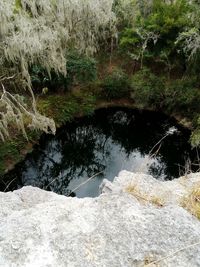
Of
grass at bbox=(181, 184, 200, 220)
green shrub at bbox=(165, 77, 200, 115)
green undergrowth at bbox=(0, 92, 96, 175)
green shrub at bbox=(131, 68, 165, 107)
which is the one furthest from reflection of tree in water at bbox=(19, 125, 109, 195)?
grass at bbox=(181, 184, 200, 220)

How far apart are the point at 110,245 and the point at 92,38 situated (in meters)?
14.1

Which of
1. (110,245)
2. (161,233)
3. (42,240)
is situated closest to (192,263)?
(161,233)

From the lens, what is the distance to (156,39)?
15.8m

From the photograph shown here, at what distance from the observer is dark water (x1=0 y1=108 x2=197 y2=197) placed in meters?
12.2

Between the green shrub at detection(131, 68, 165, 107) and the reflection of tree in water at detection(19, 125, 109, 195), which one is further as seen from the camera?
the green shrub at detection(131, 68, 165, 107)

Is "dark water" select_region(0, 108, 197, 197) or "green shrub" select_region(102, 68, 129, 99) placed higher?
"green shrub" select_region(102, 68, 129, 99)

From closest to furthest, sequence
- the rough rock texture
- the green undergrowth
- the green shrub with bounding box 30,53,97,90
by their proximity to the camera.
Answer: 1. the rough rock texture
2. the green undergrowth
3. the green shrub with bounding box 30,53,97,90

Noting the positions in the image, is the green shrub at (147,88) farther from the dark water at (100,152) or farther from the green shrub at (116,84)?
the dark water at (100,152)

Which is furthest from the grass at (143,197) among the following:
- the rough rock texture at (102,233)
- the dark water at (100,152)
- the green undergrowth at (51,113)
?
the green undergrowth at (51,113)

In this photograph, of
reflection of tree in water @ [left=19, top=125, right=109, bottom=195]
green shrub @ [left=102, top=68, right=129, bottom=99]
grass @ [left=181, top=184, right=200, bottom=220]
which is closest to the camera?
grass @ [left=181, top=184, right=200, bottom=220]

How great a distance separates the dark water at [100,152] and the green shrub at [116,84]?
835 mm

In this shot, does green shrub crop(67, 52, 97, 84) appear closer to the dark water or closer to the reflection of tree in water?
the dark water

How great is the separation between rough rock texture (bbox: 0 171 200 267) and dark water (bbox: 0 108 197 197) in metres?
8.42

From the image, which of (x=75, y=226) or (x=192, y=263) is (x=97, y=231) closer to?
(x=75, y=226)
